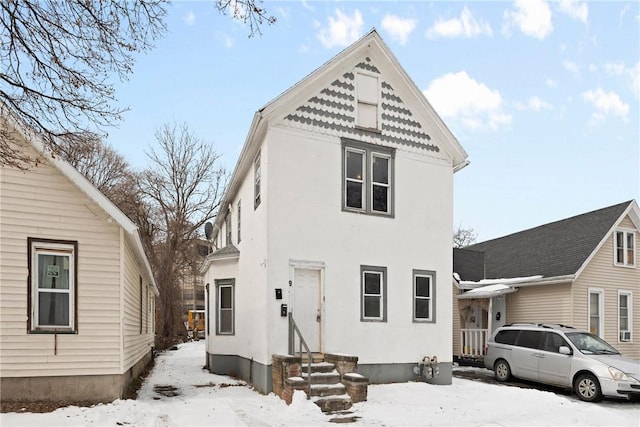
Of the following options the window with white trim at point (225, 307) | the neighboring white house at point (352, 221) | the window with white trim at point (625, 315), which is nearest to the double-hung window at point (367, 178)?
the neighboring white house at point (352, 221)

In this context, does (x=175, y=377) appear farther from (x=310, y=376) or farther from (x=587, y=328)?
(x=587, y=328)

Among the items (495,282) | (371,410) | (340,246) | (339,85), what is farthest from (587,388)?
(339,85)

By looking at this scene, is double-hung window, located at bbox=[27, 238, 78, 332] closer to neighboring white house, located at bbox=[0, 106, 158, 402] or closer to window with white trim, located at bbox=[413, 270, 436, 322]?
neighboring white house, located at bbox=[0, 106, 158, 402]

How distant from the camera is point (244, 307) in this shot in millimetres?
13969

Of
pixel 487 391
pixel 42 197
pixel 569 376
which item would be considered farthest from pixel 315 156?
pixel 569 376

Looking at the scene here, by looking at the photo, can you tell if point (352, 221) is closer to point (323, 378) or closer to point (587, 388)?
point (323, 378)

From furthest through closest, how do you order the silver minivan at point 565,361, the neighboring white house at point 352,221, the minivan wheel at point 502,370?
1. the minivan wheel at point 502,370
2. the neighboring white house at point 352,221
3. the silver minivan at point 565,361

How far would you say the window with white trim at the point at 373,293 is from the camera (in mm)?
12281

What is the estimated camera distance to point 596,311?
18.0 metres

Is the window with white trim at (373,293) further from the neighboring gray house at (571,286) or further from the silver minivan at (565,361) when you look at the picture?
the neighboring gray house at (571,286)

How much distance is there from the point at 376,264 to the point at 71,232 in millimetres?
7059

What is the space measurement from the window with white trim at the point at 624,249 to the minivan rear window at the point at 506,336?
23.4 feet

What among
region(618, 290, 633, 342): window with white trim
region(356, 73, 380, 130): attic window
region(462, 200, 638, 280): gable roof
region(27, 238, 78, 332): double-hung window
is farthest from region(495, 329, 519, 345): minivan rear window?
region(27, 238, 78, 332): double-hung window

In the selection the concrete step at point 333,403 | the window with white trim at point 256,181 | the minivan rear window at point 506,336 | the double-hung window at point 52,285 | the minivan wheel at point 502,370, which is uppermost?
the window with white trim at point 256,181
